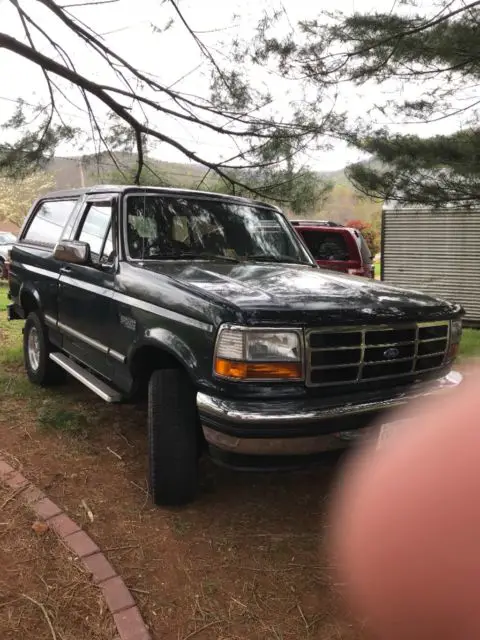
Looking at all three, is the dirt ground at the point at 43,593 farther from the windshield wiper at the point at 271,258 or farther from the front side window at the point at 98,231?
the windshield wiper at the point at 271,258

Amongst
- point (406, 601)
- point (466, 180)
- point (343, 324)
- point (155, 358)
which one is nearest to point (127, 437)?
point (155, 358)

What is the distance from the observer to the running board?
3734 millimetres

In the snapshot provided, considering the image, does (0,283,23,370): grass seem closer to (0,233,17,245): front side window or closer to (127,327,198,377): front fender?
(127,327,198,377): front fender

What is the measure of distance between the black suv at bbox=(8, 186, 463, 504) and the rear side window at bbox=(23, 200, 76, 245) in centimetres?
60

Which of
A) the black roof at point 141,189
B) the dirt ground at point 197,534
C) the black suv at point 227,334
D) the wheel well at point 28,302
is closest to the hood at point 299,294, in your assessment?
the black suv at point 227,334

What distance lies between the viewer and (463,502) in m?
2.04

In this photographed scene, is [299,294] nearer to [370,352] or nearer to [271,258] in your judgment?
[370,352]

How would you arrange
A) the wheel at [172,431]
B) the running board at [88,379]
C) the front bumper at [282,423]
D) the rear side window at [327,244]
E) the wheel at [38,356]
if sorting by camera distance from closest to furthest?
the front bumper at [282,423]
the wheel at [172,431]
the running board at [88,379]
the wheel at [38,356]
the rear side window at [327,244]

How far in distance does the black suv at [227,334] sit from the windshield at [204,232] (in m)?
0.01

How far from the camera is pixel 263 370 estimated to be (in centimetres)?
268

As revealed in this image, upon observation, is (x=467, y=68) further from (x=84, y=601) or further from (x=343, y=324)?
(x=84, y=601)

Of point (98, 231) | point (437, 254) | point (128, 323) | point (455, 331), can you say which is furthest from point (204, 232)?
point (437, 254)

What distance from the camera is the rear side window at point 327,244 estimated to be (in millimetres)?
10109

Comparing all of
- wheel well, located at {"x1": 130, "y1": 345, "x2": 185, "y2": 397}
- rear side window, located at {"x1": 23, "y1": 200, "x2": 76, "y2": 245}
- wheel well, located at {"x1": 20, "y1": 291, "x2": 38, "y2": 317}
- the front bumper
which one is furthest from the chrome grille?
wheel well, located at {"x1": 20, "y1": 291, "x2": 38, "y2": 317}
